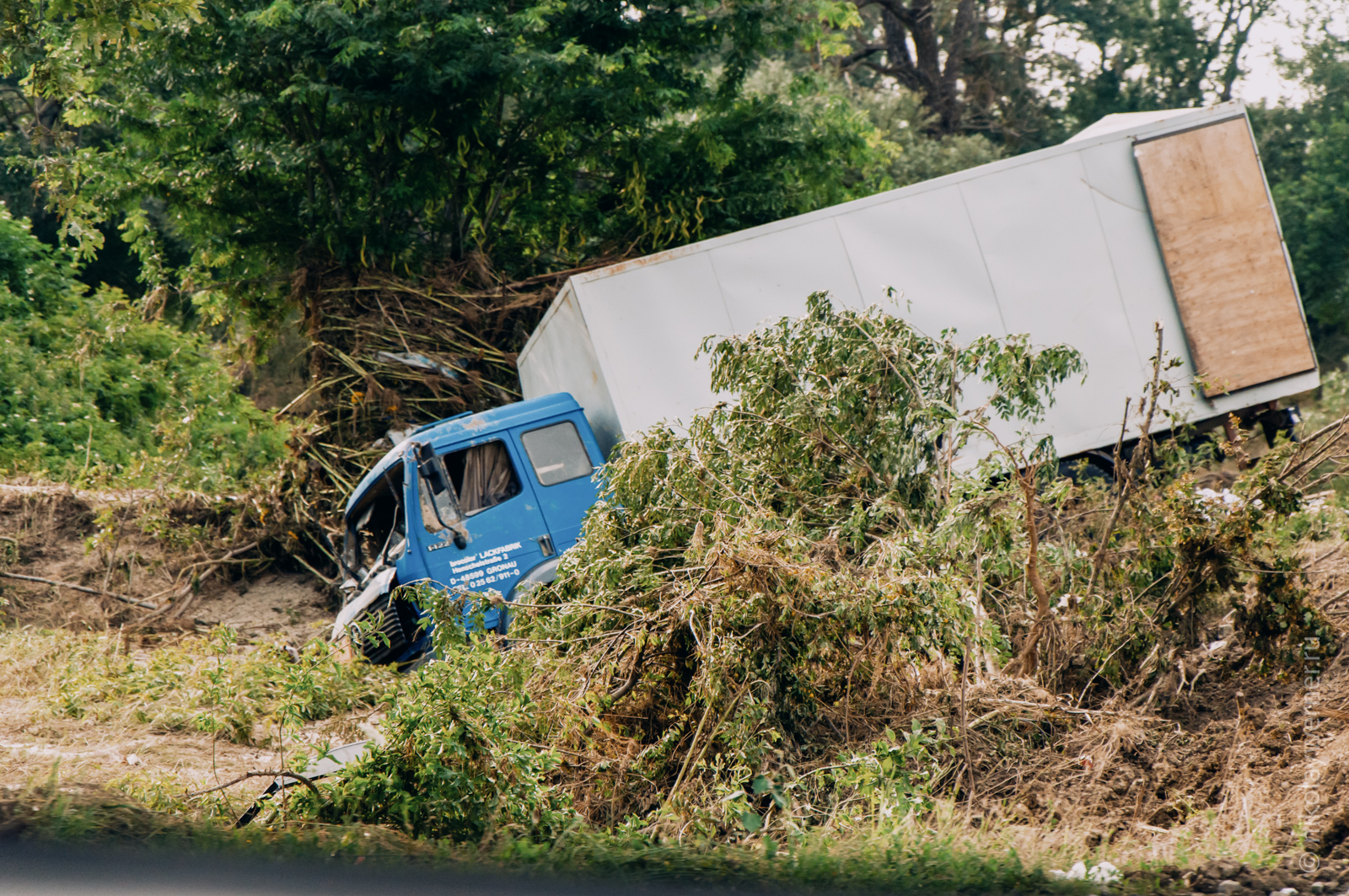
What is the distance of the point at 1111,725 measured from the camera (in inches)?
183

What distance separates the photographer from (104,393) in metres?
13.8

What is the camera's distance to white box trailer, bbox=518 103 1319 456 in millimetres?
8414

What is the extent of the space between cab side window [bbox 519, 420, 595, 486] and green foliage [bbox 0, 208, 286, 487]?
4.80m

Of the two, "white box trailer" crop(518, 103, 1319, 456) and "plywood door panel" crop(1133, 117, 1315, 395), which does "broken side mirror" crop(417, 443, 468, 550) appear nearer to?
"white box trailer" crop(518, 103, 1319, 456)

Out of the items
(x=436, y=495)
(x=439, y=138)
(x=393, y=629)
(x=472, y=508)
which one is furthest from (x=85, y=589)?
(x=439, y=138)

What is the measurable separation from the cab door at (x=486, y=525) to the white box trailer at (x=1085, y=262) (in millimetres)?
1241

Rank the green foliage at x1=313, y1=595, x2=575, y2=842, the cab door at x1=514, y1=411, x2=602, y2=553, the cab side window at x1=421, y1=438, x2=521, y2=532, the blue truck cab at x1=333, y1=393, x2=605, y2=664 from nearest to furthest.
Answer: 1. the green foliage at x1=313, y1=595, x2=575, y2=842
2. the blue truck cab at x1=333, y1=393, x2=605, y2=664
3. the cab side window at x1=421, y1=438, x2=521, y2=532
4. the cab door at x1=514, y1=411, x2=602, y2=553

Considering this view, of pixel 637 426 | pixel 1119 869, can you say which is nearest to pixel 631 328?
pixel 637 426

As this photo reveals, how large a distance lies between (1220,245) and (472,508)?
6.46 metres

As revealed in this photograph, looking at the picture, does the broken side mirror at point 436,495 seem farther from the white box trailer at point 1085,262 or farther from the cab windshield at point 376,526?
the white box trailer at point 1085,262

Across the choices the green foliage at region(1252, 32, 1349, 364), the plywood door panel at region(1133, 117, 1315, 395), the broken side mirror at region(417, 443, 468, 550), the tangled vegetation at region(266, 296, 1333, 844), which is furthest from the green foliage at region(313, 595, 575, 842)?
the green foliage at region(1252, 32, 1349, 364)

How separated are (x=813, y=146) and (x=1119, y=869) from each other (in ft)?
35.3

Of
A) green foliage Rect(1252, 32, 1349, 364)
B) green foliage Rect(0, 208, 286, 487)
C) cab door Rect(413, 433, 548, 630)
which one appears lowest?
green foliage Rect(1252, 32, 1349, 364)

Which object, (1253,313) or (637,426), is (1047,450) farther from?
(1253,313)
